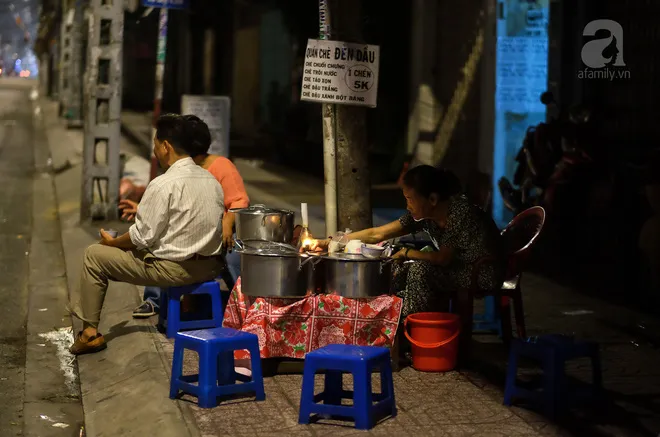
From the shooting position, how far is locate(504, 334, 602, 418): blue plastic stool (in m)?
5.99

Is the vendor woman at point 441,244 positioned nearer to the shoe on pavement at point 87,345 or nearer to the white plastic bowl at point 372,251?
the white plastic bowl at point 372,251

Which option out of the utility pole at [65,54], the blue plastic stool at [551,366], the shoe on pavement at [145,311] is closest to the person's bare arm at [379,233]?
the blue plastic stool at [551,366]

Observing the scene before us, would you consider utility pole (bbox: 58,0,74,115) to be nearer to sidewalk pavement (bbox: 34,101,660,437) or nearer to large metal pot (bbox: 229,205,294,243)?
sidewalk pavement (bbox: 34,101,660,437)

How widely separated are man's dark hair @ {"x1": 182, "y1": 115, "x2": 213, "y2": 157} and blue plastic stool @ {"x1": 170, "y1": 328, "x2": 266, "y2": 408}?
65.1 inches

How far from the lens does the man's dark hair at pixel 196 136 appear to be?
7543mm

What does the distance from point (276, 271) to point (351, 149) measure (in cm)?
146

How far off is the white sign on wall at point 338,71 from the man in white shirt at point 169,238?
0.91 metres

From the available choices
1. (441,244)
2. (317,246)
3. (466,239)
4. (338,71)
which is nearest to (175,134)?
(338,71)

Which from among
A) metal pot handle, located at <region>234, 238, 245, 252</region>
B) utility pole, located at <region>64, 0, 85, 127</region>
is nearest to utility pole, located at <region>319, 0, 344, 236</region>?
metal pot handle, located at <region>234, 238, 245, 252</region>

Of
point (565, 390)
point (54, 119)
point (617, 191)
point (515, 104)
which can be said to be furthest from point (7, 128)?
point (565, 390)

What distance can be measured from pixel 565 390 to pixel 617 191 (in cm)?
518

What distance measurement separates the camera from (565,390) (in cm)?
601

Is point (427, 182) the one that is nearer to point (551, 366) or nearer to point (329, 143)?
point (329, 143)

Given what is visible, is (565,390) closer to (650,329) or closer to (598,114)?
(650,329)
